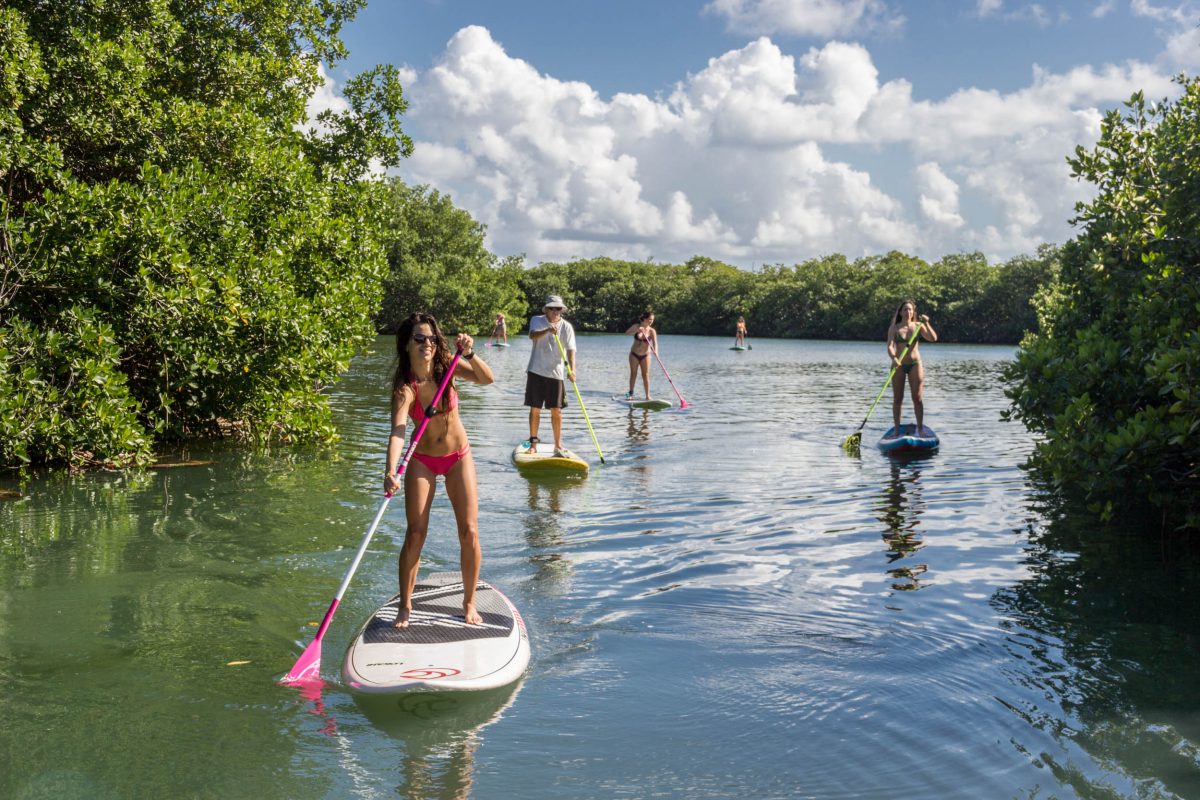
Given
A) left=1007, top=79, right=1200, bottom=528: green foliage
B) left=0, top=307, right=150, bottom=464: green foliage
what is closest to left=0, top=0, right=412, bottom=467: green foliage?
left=0, top=307, right=150, bottom=464: green foliage

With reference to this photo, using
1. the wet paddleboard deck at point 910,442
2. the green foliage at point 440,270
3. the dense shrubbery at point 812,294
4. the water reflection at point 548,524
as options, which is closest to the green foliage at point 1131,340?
the wet paddleboard deck at point 910,442

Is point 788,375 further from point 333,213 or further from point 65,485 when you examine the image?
point 65,485

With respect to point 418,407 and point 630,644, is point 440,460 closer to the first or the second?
point 418,407

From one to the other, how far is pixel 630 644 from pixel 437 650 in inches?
53.2

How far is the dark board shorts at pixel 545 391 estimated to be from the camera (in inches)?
500

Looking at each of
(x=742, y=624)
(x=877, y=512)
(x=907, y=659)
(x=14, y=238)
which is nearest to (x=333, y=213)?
(x=14, y=238)

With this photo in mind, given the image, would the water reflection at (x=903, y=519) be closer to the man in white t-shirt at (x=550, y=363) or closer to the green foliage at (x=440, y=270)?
the man in white t-shirt at (x=550, y=363)

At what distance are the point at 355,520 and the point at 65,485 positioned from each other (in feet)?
13.0

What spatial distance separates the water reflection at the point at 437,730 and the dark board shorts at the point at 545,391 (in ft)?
23.9

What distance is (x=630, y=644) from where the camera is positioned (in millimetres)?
6352

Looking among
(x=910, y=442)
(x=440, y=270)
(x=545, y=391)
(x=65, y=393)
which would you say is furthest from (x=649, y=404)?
(x=440, y=270)

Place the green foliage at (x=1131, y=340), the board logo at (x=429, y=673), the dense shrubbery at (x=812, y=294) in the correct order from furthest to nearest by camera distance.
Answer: the dense shrubbery at (x=812, y=294) → the green foliage at (x=1131, y=340) → the board logo at (x=429, y=673)

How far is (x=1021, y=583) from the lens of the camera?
25.3 feet

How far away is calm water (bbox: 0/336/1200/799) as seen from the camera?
4637 millimetres
